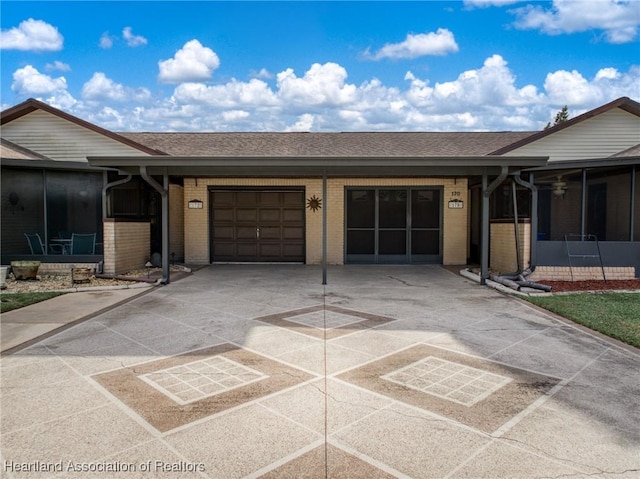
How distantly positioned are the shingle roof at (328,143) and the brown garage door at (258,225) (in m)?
1.36

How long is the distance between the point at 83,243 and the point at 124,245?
130 centimetres

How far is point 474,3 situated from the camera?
15.5m

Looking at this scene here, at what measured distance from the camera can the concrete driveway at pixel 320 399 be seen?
256 cm

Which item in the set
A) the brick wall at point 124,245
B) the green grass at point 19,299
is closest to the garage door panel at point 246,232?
the brick wall at point 124,245

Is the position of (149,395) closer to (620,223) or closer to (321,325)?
(321,325)

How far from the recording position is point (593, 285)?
358 inches

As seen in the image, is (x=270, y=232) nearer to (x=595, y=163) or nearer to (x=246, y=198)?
(x=246, y=198)

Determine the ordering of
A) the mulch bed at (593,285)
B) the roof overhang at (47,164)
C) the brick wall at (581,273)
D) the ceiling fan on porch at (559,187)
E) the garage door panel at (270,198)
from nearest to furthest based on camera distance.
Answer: the mulch bed at (593,285), the brick wall at (581,273), the roof overhang at (47,164), the ceiling fan on porch at (559,187), the garage door panel at (270,198)

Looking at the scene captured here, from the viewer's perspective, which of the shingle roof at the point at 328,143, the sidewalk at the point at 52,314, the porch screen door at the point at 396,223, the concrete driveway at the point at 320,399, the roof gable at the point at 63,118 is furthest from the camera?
the porch screen door at the point at 396,223

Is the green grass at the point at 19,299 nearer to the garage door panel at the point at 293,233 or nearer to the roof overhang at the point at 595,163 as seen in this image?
the garage door panel at the point at 293,233

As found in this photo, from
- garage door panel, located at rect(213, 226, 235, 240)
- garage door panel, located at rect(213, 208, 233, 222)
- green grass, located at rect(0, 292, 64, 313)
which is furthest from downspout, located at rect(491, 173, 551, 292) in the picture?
green grass, located at rect(0, 292, 64, 313)

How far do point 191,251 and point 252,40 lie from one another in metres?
13.0

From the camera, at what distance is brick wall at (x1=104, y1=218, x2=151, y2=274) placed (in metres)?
10.2

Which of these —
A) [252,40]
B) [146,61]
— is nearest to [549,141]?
[252,40]
